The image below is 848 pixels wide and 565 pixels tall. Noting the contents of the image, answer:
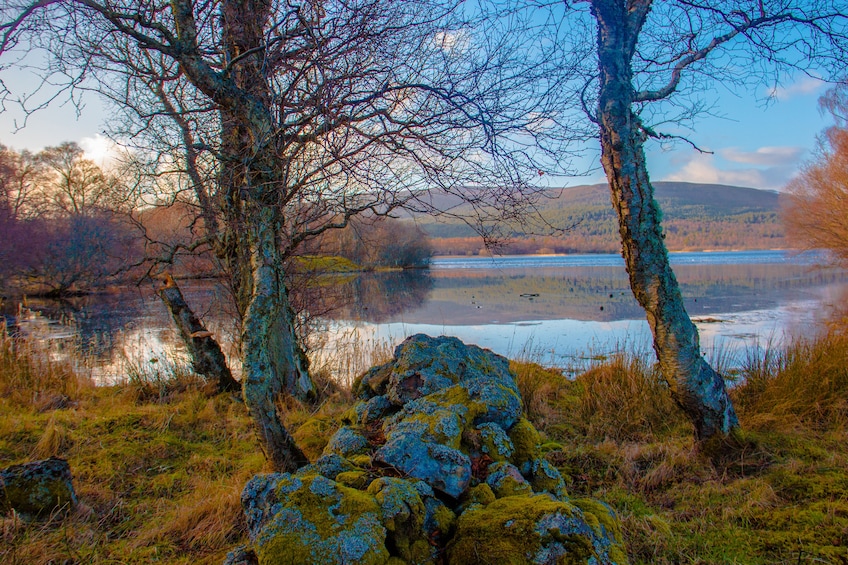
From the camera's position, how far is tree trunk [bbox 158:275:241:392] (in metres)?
7.19

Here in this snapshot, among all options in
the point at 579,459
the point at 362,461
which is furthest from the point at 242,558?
the point at 579,459

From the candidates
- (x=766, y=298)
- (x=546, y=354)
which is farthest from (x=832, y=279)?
(x=546, y=354)

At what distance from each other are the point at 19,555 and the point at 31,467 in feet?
2.88

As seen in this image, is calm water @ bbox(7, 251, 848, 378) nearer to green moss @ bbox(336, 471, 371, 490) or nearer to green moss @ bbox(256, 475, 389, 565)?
green moss @ bbox(336, 471, 371, 490)

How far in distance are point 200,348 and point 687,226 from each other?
480 feet

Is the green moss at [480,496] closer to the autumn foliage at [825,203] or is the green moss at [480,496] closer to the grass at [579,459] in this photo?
the grass at [579,459]

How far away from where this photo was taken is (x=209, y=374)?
7219 millimetres

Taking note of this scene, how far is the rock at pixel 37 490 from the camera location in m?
3.12

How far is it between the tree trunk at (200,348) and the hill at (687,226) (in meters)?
64.6

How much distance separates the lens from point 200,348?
7.24m

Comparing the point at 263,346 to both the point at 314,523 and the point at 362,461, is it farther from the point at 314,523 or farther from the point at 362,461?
the point at 314,523

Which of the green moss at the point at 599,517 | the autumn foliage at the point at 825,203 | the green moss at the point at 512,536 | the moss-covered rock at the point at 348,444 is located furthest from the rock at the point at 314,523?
the autumn foliage at the point at 825,203

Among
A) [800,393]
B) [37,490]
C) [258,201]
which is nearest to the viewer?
[37,490]

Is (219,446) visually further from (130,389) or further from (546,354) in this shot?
(546,354)
